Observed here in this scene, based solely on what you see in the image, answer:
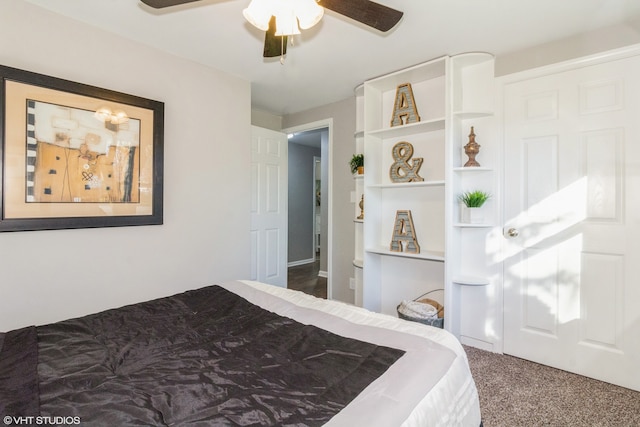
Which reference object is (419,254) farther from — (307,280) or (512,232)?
(307,280)

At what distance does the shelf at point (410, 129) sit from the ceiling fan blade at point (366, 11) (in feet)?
3.88

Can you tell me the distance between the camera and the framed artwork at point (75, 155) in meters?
1.81

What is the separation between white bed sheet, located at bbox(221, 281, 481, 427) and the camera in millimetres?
862

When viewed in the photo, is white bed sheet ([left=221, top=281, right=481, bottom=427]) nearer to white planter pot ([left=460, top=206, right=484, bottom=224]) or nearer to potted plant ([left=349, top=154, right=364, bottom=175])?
white planter pot ([left=460, top=206, right=484, bottom=224])

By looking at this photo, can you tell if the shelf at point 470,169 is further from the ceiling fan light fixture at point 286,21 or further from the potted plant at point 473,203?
the ceiling fan light fixture at point 286,21

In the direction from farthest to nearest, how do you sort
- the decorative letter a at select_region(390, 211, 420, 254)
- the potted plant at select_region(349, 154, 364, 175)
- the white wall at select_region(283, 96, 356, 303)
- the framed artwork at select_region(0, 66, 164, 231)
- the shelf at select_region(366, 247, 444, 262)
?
the white wall at select_region(283, 96, 356, 303) < the potted plant at select_region(349, 154, 364, 175) < the decorative letter a at select_region(390, 211, 420, 254) < the shelf at select_region(366, 247, 444, 262) < the framed artwork at select_region(0, 66, 164, 231)

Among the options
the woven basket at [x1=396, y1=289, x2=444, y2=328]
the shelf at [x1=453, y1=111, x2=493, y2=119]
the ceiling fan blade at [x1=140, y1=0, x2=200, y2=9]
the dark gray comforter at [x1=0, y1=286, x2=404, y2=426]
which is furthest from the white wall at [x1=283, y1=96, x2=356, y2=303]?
the ceiling fan blade at [x1=140, y1=0, x2=200, y2=9]

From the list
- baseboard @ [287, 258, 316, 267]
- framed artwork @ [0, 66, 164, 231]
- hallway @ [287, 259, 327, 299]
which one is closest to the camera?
framed artwork @ [0, 66, 164, 231]

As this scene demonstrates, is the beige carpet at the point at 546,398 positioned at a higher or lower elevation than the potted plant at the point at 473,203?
lower

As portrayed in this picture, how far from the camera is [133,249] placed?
2.31m

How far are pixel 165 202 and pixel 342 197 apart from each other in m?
1.86

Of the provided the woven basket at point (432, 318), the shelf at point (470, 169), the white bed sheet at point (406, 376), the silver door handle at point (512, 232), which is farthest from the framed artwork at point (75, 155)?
the silver door handle at point (512, 232)

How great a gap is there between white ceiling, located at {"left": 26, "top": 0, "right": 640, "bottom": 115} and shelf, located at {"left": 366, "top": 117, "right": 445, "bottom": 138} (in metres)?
0.51

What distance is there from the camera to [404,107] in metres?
2.82
